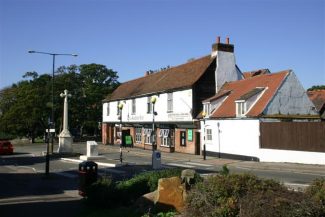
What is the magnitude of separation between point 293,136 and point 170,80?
17.9m

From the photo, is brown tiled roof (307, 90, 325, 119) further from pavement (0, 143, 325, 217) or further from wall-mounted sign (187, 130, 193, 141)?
wall-mounted sign (187, 130, 193, 141)

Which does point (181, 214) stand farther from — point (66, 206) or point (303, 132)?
point (303, 132)

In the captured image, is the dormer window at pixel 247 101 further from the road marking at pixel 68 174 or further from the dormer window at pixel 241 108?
the road marking at pixel 68 174

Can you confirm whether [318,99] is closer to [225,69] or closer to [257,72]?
[225,69]

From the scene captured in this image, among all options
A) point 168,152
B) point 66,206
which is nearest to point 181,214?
point 66,206

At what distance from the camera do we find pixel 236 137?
30.8m

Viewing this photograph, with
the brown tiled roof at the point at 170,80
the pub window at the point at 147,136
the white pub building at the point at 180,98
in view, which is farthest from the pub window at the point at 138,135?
the brown tiled roof at the point at 170,80

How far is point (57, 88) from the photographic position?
6856 centimetres

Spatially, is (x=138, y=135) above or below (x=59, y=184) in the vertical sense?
above

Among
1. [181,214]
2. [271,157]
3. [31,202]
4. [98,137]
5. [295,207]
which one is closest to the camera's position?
[295,207]

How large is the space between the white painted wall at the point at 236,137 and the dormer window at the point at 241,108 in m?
0.52

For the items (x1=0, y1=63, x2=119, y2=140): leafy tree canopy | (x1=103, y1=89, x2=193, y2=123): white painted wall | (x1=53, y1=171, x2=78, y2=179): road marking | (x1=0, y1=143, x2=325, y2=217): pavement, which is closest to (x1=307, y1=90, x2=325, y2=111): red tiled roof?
(x1=0, y1=143, x2=325, y2=217): pavement

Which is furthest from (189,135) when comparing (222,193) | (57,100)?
(57,100)

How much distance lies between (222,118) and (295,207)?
24935mm
